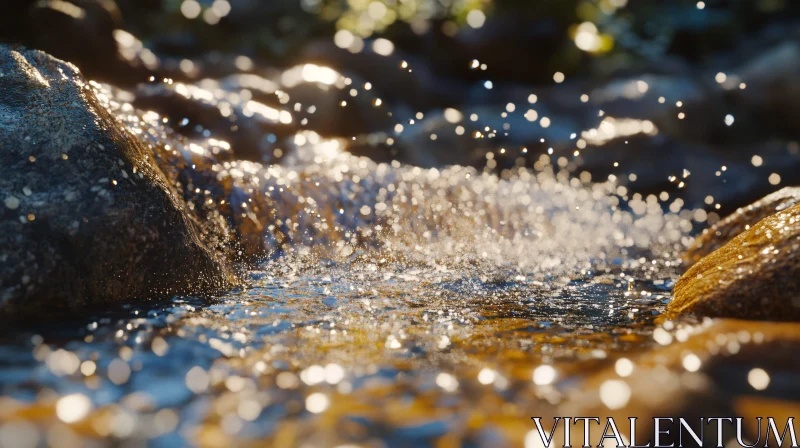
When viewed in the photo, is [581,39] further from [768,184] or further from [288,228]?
[288,228]

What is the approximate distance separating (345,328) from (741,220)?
4.08 m

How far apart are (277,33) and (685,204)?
34.3 feet

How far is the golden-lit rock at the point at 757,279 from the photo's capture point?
9.15ft

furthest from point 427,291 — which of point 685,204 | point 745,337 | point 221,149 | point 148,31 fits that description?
point 148,31

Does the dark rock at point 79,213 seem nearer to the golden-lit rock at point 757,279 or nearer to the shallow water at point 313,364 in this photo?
the shallow water at point 313,364

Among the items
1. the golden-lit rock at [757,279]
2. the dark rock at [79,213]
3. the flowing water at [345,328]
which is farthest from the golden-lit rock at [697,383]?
the dark rock at [79,213]

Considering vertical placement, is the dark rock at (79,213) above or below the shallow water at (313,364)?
above

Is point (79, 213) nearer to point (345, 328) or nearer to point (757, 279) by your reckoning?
point (345, 328)

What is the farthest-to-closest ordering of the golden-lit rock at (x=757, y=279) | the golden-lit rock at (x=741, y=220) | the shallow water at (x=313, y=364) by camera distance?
the golden-lit rock at (x=741, y=220) → the golden-lit rock at (x=757, y=279) → the shallow water at (x=313, y=364)

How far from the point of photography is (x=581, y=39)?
12859 millimetres

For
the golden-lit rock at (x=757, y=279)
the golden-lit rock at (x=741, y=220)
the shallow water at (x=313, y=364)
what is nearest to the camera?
the shallow water at (x=313, y=364)

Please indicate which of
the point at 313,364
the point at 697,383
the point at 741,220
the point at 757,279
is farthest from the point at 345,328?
the point at 741,220

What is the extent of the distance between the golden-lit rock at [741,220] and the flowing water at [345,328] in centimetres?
26

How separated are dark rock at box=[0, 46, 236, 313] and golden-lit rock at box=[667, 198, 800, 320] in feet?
8.81
